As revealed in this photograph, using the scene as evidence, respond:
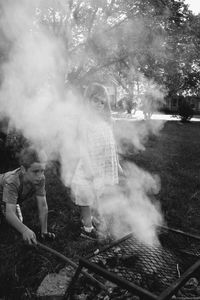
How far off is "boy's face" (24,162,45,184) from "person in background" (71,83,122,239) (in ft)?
2.35

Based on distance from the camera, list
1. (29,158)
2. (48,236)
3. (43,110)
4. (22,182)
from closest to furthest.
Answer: (29,158) → (22,182) → (48,236) → (43,110)

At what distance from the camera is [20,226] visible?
2553mm

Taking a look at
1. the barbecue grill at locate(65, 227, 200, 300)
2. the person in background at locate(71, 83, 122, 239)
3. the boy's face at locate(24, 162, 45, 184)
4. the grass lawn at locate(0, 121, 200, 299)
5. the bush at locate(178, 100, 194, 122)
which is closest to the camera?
the barbecue grill at locate(65, 227, 200, 300)

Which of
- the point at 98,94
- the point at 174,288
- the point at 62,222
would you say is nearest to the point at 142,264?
the point at 174,288

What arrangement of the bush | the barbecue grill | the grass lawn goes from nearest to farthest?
the barbecue grill < the grass lawn < the bush

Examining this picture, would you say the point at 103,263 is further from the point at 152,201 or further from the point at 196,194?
the point at 196,194

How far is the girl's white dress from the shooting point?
3386 mm

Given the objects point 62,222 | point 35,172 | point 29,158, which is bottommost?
point 62,222

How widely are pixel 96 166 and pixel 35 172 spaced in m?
0.88

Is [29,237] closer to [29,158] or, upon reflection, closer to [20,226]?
[20,226]

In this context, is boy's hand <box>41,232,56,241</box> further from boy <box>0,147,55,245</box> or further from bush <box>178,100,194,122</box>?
bush <box>178,100,194,122</box>

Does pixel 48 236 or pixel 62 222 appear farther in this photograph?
pixel 62 222

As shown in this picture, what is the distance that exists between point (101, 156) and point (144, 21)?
8720 mm

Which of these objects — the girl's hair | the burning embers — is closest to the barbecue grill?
the burning embers
